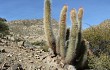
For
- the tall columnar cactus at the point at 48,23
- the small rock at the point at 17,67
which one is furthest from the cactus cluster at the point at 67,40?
the small rock at the point at 17,67

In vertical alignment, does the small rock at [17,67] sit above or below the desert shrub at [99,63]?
above

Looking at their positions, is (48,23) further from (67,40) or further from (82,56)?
(82,56)

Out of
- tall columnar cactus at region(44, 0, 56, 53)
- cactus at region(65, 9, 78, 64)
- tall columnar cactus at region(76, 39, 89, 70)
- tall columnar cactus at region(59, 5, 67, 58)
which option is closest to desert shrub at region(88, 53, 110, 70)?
tall columnar cactus at region(76, 39, 89, 70)

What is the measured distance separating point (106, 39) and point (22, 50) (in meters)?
4.83

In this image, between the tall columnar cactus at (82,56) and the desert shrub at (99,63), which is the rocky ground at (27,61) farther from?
the desert shrub at (99,63)

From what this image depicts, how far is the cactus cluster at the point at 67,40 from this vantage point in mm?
13492

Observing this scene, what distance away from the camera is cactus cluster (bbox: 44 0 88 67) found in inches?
531

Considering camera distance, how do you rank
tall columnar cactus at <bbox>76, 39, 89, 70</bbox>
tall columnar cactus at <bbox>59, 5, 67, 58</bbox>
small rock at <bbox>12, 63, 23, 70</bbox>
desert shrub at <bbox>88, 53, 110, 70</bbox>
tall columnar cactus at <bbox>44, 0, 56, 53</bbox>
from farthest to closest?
desert shrub at <bbox>88, 53, 110, 70</bbox> → tall columnar cactus at <bbox>76, 39, 89, 70</bbox> → tall columnar cactus at <bbox>44, 0, 56, 53</bbox> → tall columnar cactus at <bbox>59, 5, 67, 58</bbox> → small rock at <bbox>12, 63, 23, 70</bbox>

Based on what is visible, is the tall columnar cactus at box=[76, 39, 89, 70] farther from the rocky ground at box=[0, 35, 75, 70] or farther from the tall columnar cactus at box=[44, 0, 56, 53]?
the tall columnar cactus at box=[44, 0, 56, 53]

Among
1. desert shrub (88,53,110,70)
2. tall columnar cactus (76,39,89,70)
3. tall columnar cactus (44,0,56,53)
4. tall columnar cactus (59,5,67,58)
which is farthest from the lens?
desert shrub (88,53,110,70)

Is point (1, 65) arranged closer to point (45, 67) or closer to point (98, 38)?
point (45, 67)

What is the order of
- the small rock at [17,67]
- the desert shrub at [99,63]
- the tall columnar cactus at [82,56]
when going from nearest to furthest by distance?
1. the small rock at [17,67]
2. the tall columnar cactus at [82,56]
3. the desert shrub at [99,63]

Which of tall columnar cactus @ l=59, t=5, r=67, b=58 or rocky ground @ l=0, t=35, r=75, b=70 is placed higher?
tall columnar cactus @ l=59, t=5, r=67, b=58

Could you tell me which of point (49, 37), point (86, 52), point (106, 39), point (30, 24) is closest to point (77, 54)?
point (86, 52)
